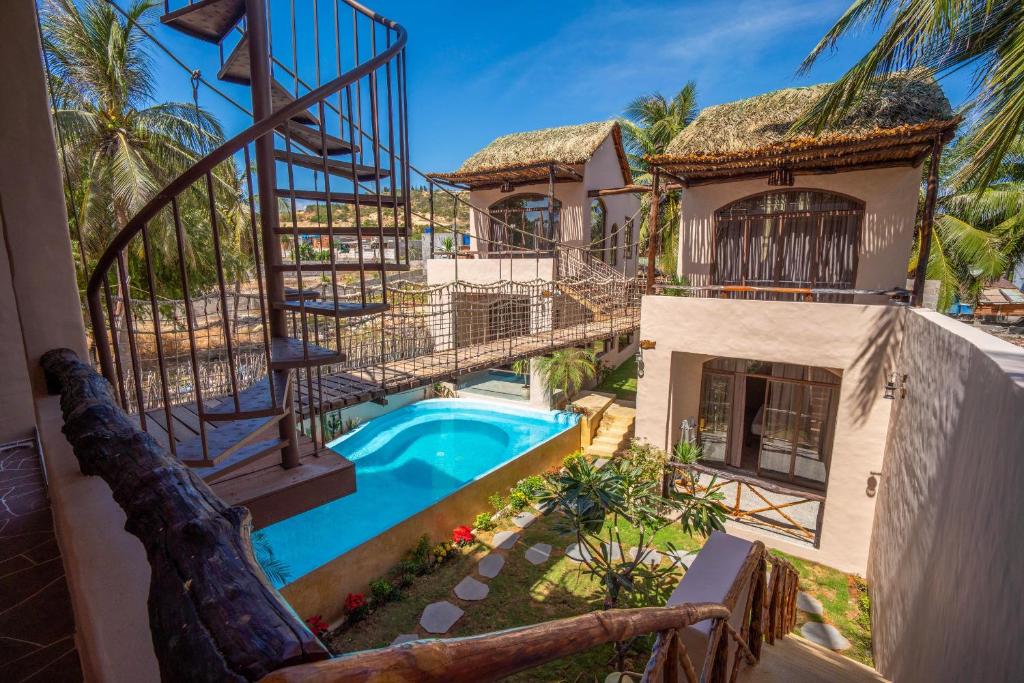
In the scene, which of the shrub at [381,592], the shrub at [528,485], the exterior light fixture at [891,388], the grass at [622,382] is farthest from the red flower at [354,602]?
the grass at [622,382]

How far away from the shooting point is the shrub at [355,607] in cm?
510

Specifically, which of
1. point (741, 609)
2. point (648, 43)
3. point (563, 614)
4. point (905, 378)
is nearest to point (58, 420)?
point (741, 609)

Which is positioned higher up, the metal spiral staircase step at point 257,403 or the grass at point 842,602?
the metal spiral staircase step at point 257,403

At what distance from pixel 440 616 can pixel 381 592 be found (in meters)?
0.79

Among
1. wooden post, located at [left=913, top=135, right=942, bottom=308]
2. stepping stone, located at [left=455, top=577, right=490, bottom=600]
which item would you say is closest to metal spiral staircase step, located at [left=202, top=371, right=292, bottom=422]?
stepping stone, located at [left=455, top=577, right=490, bottom=600]

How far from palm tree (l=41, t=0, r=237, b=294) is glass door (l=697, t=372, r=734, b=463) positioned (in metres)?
8.52

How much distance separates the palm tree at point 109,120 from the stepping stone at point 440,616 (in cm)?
711

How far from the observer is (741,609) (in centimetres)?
309

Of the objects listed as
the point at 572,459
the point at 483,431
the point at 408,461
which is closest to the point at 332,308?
the point at 572,459

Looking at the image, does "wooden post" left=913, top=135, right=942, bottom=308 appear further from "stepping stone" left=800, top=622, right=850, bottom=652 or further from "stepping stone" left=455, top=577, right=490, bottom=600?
"stepping stone" left=455, top=577, right=490, bottom=600

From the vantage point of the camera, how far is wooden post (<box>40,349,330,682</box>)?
1.73 feet

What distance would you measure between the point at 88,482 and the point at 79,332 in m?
1.02

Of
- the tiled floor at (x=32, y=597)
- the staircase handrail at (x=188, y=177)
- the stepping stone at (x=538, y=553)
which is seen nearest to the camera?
the tiled floor at (x=32, y=597)

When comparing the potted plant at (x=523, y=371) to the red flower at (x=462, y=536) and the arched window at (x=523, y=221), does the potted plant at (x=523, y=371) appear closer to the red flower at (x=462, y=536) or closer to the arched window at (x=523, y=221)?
the arched window at (x=523, y=221)
